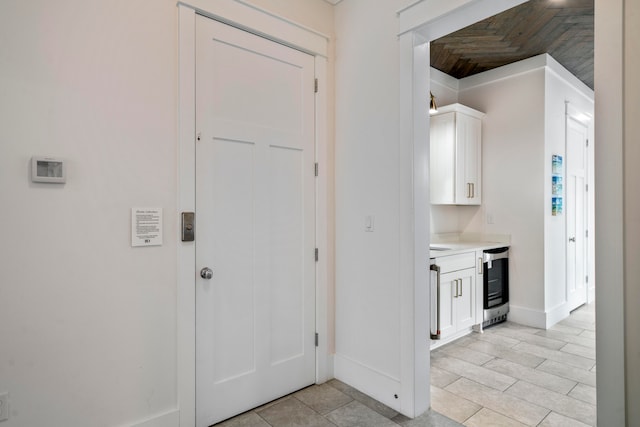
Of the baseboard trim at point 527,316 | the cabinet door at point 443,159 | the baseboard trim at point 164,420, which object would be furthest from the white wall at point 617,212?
the baseboard trim at point 527,316

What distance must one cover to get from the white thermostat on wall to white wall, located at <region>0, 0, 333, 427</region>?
32 millimetres

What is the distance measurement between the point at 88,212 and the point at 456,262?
115 inches

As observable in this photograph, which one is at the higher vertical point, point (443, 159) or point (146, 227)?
point (443, 159)

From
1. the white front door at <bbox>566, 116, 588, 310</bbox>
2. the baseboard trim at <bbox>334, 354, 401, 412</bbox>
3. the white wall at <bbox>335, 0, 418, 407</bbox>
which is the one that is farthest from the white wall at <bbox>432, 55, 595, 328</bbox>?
the baseboard trim at <bbox>334, 354, 401, 412</bbox>

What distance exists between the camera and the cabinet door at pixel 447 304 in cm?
319

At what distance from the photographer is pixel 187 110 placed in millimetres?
2033

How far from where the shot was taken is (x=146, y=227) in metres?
1.90

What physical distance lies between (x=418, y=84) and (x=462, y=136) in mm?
2054

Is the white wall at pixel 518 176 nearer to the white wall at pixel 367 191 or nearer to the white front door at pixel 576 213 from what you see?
the white front door at pixel 576 213

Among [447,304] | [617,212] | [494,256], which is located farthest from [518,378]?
[617,212]

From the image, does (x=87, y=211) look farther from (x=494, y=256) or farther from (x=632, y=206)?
(x=494, y=256)

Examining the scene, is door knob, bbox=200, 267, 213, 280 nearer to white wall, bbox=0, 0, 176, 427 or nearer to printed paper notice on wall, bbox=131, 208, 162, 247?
white wall, bbox=0, 0, 176, 427

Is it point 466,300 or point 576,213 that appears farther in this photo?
point 576,213

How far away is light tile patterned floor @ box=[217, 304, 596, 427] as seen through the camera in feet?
7.07
